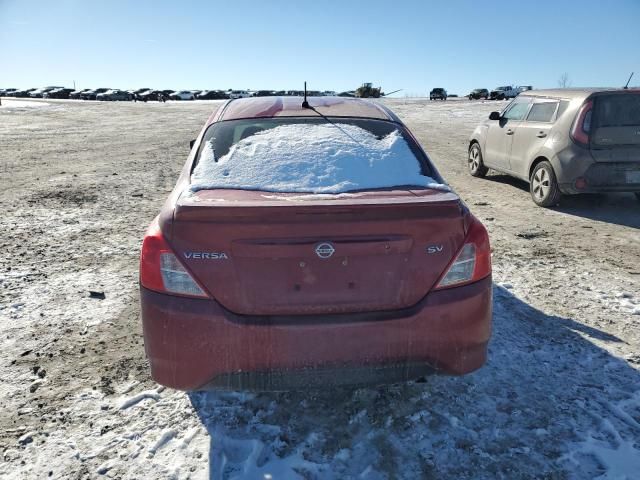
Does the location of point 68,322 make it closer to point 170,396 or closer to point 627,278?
point 170,396

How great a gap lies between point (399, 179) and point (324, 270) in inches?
33.8

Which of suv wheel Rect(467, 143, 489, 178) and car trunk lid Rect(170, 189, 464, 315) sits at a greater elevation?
car trunk lid Rect(170, 189, 464, 315)

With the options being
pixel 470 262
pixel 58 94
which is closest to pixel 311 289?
pixel 470 262

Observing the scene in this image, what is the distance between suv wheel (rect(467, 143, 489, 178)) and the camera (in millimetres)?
9812

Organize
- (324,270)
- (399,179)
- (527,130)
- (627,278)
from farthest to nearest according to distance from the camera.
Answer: (527,130)
(627,278)
(399,179)
(324,270)

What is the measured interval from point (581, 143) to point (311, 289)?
615 centimetres

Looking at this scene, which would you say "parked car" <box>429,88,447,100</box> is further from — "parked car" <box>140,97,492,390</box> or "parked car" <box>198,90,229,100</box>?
"parked car" <box>140,97,492,390</box>

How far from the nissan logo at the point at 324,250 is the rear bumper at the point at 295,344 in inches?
11.8

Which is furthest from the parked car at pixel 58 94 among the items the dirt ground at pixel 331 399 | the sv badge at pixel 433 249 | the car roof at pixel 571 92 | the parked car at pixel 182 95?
the sv badge at pixel 433 249

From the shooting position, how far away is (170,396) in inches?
115

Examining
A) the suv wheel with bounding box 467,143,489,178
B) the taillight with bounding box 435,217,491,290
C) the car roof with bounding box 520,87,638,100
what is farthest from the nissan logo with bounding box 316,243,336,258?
→ the suv wheel with bounding box 467,143,489,178

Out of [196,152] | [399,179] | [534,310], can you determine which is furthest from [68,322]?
[534,310]

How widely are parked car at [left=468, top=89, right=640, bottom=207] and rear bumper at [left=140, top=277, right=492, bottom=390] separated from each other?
5.48 m

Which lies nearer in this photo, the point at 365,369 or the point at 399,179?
the point at 365,369
